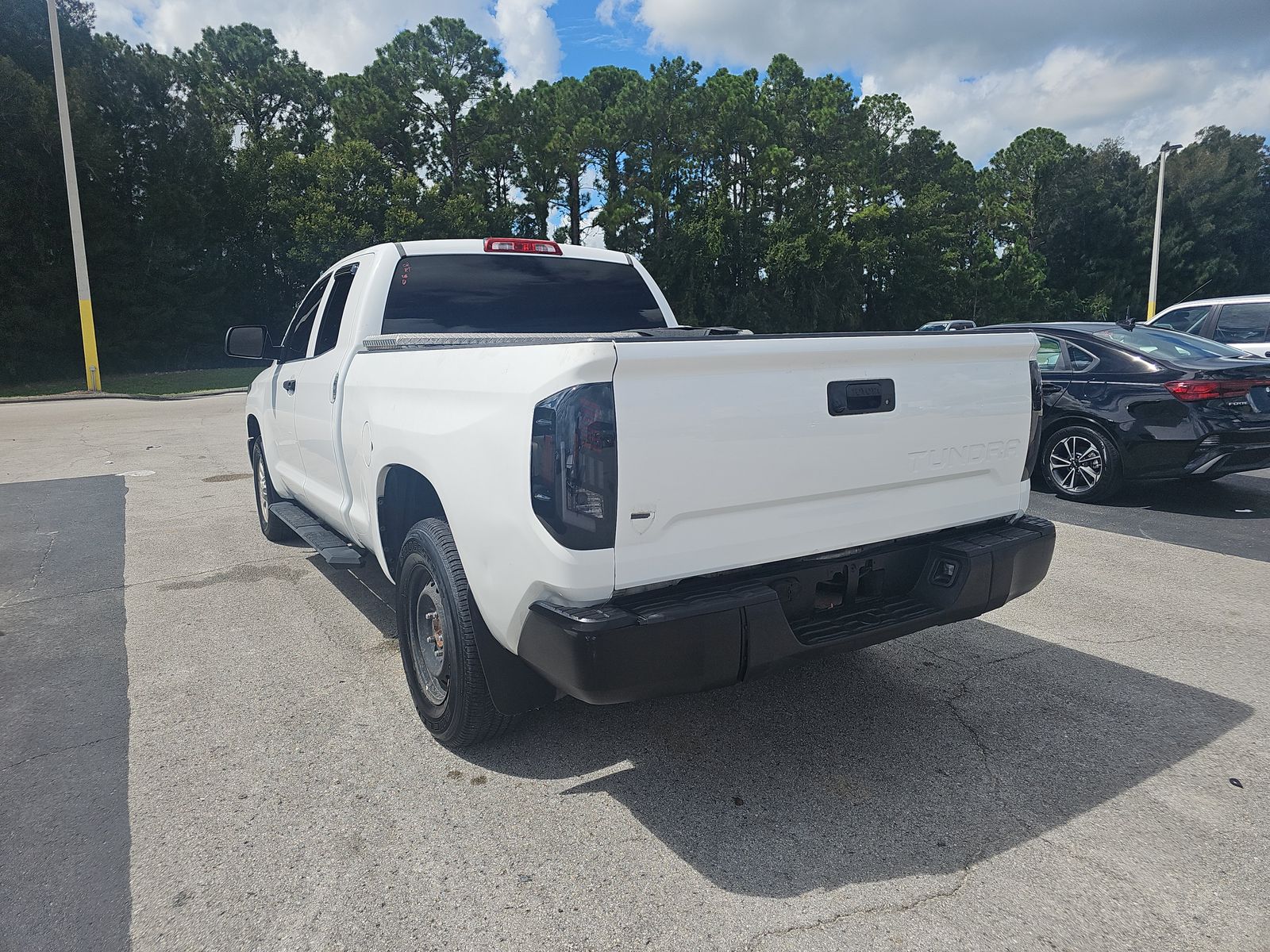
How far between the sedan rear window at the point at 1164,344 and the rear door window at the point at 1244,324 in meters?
3.94

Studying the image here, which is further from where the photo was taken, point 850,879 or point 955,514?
point 955,514

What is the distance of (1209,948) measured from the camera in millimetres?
2127

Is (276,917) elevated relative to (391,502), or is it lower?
lower

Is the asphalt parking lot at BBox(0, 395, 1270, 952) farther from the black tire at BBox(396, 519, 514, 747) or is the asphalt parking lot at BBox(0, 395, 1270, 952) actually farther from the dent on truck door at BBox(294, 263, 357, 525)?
the dent on truck door at BBox(294, 263, 357, 525)

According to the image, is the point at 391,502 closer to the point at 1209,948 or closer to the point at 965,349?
the point at 965,349

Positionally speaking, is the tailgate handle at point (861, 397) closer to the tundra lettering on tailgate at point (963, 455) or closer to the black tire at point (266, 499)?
the tundra lettering on tailgate at point (963, 455)

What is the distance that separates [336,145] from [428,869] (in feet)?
137

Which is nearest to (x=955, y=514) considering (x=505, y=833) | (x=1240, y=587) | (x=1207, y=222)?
(x=505, y=833)

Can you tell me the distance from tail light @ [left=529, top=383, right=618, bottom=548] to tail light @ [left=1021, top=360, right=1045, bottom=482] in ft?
6.20

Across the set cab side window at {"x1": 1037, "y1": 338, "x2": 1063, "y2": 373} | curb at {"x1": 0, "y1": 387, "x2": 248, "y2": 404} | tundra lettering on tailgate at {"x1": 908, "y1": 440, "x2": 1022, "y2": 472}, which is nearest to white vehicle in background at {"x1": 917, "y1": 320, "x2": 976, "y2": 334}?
tundra lettering on tailgate at {"x1": 908, "y1": 440, "x2": 1022, "y2": 472}

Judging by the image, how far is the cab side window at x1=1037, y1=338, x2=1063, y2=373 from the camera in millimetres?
7789

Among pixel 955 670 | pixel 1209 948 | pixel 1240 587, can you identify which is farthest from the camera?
pixel 1240 587

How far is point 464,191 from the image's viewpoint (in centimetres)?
3828

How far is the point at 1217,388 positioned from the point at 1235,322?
5.78 meters
